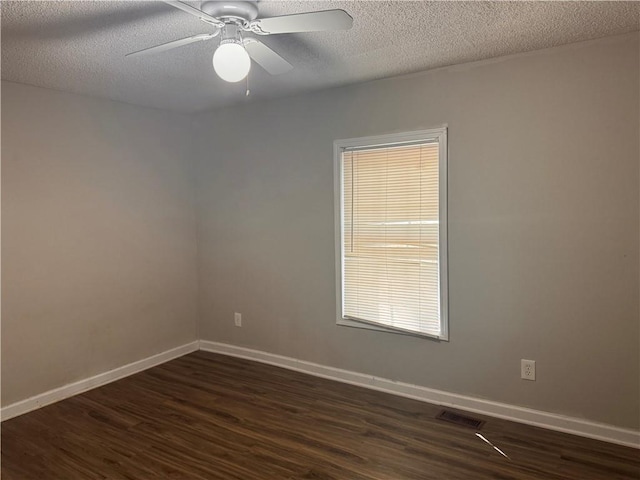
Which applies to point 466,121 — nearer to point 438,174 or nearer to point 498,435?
point 438,174

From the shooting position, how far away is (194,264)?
447 centimetres

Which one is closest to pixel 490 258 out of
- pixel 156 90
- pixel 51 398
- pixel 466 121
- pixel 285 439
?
pixel 466 121

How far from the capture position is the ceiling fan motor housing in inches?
77.4

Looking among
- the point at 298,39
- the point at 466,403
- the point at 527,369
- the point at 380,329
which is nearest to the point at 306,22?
the point at 298,39

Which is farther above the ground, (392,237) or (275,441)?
(392,237)

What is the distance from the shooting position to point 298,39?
2.46 m

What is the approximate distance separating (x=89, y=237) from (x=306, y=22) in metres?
2.62

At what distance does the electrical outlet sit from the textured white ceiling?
194cm

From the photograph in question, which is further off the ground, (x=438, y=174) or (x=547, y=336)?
(x=438, y=174)

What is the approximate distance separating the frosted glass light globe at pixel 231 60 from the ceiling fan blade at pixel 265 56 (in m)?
0.21

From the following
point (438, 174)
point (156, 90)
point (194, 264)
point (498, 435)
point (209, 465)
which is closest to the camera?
point (209, 465)

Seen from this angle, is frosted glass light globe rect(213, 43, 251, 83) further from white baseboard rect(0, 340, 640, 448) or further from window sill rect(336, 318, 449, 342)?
white baseboard rect(0, 340, 640, 448)

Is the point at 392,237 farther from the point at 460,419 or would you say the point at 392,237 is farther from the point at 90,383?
the point at 90,383

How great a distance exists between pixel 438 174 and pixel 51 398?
127 inches
